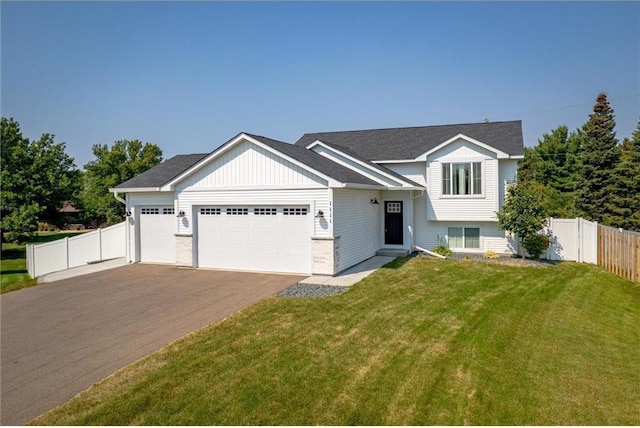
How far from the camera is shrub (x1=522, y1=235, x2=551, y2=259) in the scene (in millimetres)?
15922

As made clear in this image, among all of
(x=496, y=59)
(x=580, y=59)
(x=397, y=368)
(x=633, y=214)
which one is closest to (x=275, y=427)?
(x=397, y=368)

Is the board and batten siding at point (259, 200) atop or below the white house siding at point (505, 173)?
below

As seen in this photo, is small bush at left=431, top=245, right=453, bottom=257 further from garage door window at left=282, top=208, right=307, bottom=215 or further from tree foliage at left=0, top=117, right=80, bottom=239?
→ tree foliage at left=0, top=117, right=80, bottom=239

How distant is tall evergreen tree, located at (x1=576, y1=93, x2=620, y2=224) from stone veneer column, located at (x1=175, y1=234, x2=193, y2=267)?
96.1 ft

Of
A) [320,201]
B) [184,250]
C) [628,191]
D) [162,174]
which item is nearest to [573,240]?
[320,201]

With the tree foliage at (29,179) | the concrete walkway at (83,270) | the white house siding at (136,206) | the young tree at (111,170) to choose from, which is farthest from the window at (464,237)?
the young tree at (111,170)

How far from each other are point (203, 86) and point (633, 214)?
97.7 feet

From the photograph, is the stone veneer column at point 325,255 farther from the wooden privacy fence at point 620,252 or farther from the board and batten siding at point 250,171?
the wooden privacy fence at point 620,252

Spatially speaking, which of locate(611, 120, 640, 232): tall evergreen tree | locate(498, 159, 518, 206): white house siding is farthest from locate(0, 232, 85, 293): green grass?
locate(611, 120, 640, 232): tall evergreen tree

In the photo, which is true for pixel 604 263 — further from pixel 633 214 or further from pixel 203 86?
pixel 203 86

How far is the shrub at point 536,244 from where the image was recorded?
627 inches

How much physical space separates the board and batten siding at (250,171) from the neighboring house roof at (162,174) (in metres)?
1.41

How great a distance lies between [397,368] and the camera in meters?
5.88

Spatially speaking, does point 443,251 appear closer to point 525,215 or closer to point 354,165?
point 525,215
